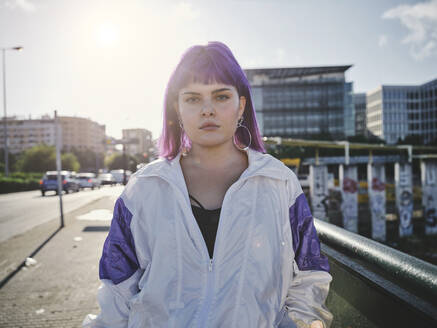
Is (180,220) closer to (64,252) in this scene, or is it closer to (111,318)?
(111,318)


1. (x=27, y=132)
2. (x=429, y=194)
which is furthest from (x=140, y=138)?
(x=27, y=132)

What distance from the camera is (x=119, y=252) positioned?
4.46 ft

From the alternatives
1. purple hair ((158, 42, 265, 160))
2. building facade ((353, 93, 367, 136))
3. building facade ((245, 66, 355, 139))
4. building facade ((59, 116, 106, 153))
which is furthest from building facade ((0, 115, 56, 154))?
purple hair ((158, 42, 265, 160))

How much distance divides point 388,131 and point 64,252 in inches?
4123

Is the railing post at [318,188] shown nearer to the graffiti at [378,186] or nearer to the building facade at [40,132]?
the graffiti at [378,186]

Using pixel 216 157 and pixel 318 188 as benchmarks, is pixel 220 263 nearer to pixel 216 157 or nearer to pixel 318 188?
pixel 216 157

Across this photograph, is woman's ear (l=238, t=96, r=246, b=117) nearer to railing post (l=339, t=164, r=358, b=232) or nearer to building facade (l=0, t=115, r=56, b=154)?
railing post (l=339, t=164, r=358, b=232)

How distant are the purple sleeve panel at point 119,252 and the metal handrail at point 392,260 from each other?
108cm

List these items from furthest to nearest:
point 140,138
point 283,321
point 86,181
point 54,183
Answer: point 140,138 → point 86,181 → point 54,183 → point 283,321

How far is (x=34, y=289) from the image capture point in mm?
4098

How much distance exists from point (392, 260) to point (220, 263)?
707 mm

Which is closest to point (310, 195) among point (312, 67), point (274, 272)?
point (274, 272)

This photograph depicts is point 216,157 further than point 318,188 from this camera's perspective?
No

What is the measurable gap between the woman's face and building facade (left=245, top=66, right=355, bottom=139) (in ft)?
192
